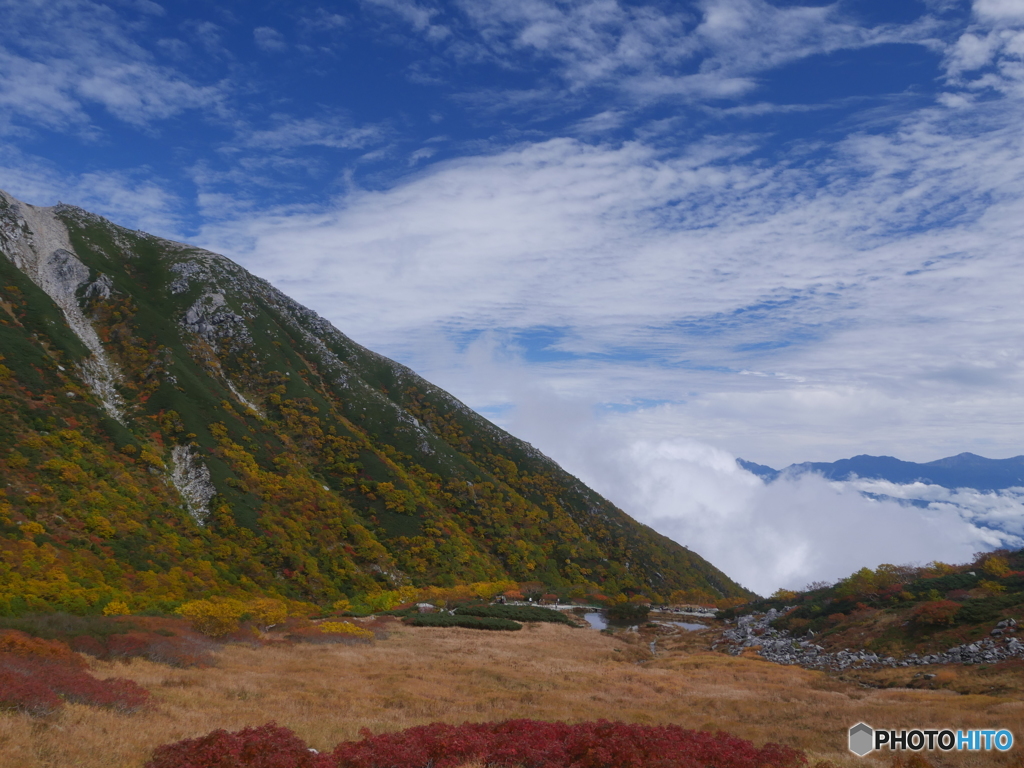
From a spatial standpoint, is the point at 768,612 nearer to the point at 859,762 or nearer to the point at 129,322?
the point at 859,762

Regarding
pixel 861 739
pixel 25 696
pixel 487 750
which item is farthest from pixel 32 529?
pixel 861 739

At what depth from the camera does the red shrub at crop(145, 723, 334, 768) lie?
11273 mm

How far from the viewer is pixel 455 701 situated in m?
21.9

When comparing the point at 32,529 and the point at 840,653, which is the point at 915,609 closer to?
the point at 840,653

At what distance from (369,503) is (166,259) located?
79102 mm

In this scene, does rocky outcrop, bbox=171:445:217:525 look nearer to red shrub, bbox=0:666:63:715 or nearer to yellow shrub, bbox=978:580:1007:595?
red shrub, bbox=0:666:63:715

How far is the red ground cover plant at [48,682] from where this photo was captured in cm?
1329

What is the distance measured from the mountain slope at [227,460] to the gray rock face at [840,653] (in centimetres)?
4145

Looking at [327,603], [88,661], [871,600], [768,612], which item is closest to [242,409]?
[327,603]

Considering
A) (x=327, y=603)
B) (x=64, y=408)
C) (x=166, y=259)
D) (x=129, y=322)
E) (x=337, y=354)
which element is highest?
(x=166, y=259)

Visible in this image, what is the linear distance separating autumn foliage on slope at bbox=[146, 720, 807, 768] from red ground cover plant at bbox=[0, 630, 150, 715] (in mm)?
4595

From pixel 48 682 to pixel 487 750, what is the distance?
1255 cm

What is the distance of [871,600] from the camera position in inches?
1957

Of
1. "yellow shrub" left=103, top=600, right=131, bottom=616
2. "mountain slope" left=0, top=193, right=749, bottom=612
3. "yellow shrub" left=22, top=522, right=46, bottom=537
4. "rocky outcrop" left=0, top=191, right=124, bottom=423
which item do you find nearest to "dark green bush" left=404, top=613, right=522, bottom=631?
"mountain slope" left=0, top=193, right=749, bottom=612
